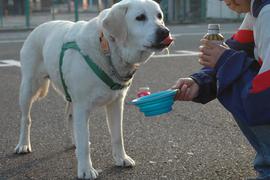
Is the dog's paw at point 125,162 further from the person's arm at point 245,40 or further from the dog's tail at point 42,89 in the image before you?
the person's arm at point 245,40

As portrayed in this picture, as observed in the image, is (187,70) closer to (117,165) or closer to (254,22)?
(117,165)

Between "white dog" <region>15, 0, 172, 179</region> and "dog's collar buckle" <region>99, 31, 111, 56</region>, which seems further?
"dog's collar buckle" <region>99, 31, 111, 56</region>

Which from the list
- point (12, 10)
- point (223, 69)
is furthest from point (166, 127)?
point (12, 10)

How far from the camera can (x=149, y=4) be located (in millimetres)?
3646

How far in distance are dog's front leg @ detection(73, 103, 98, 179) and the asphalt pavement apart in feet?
0.36

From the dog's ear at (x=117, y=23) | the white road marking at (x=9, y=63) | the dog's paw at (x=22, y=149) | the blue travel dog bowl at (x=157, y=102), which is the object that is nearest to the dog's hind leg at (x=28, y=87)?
the dog's paw at (x=22, y=149)

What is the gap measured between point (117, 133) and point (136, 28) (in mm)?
940

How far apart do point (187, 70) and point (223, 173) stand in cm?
468

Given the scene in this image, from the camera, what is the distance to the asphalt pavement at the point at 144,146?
3887mm

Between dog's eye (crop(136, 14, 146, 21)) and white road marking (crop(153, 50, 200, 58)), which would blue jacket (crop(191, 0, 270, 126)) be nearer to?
dog's eye (crop(136, 14, 146, 21))

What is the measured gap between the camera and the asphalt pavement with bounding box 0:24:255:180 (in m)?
3.89

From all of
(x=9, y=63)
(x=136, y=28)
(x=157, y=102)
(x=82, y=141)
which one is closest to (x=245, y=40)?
(x=157, y=102)

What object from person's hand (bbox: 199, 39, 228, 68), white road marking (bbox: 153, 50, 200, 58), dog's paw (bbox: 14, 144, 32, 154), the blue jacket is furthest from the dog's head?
white road marking (bbox: 153, 50, 200, 58)

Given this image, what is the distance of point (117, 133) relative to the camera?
13.3 feet
